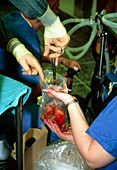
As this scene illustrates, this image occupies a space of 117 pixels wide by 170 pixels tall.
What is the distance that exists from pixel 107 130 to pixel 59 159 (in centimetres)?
58

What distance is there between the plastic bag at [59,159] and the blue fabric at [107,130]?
19.2 inches

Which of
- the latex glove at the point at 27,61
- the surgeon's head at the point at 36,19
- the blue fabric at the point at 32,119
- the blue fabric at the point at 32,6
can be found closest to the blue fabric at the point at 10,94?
the latex glove at the point at 27,61

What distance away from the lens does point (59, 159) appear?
121 centimetres

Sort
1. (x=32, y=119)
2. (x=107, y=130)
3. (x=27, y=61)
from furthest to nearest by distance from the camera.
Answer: (x=32, y=119) → (x=27, y=61) → (x=107, y=130)

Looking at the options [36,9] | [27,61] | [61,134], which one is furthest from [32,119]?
[36,9]

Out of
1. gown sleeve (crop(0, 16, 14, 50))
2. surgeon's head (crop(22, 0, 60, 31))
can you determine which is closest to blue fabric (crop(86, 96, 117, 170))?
gown sleeve (crop(0, 16, 14, 50))

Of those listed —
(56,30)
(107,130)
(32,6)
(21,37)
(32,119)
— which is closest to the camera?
(107,130)

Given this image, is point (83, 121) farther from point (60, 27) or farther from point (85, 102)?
point (85, 102)

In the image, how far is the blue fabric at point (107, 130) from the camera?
717 mm

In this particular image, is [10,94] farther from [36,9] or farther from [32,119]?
[32,119]

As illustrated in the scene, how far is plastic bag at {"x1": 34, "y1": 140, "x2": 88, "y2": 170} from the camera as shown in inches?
46.3

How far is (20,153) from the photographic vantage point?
907 millimetres

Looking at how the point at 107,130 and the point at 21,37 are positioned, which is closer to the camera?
the point at 107,130

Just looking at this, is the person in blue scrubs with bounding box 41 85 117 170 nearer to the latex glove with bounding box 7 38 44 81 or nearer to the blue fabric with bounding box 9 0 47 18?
the latex glove with bounding box 7 38 44 81
